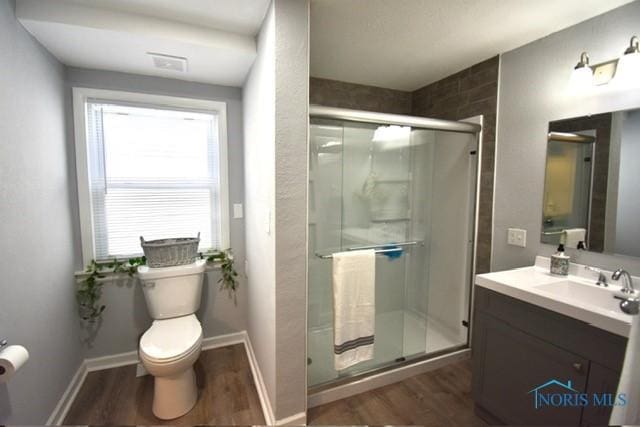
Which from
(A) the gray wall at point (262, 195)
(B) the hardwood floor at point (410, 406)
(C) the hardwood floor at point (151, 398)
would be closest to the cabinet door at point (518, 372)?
(B) the hardwood floor at point (410, 406)

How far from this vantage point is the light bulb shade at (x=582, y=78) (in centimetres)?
152

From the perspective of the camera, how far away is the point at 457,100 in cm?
234

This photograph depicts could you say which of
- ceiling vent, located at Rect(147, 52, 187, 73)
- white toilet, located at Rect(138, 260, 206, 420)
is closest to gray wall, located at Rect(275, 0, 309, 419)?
white toilet, located at Rect(138, 260, 206, 420)

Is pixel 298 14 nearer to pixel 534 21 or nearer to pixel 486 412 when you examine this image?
pixel 534 21

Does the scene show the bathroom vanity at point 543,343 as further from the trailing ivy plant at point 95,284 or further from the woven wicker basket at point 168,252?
the trailing ivy plant at point 95,284

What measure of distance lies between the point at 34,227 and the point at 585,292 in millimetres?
2966

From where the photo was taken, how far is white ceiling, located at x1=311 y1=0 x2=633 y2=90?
1.48 m

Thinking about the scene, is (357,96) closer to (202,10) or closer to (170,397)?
(202,10)

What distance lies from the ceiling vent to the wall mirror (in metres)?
2.39

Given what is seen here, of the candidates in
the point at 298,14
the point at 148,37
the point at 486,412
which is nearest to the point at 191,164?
the point at 148,37

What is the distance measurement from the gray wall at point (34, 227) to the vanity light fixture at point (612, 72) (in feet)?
9.44

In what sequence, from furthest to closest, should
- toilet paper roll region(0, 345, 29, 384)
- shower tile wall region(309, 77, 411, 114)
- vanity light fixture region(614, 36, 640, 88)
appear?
shower tile wall region(309, 77, 411, 114) < vanity light fixture region(614, 36, 640, 88) < toilet paper roll region(0, 345, 29, 384)

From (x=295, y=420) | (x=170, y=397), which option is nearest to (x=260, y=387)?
(x=295, y=420)

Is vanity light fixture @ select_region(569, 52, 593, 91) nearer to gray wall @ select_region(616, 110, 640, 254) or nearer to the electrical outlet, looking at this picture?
gray wall @ select_region(616, 110, 640, 254)
